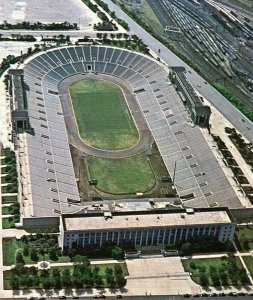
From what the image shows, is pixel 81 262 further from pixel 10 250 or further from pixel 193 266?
pixel 193 266

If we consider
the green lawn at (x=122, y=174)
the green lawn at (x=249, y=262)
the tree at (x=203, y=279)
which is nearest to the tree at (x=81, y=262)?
the tree at (x=203, y=279)

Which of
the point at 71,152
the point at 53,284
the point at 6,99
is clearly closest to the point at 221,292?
the point at 53,284

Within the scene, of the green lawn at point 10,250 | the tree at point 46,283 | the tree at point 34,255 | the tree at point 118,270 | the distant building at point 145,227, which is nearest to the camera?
the tree at point 46,283

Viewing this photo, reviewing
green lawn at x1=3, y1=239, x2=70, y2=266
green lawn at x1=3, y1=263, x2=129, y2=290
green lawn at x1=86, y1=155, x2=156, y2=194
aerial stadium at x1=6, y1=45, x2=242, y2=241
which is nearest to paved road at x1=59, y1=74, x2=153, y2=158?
aerial stadium at x1=6, y1=45, x2=242, y2=241

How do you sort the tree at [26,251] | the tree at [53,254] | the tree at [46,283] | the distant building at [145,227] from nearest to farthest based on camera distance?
the tree at [46,283]
the tree at [53,254]
the tree at [26,251]
the distant building at [145,227]

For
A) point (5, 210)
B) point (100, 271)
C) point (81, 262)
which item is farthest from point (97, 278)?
point (5, 210)

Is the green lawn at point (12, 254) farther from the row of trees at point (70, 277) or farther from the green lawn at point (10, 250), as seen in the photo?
the row of trees at point (70, 277)
